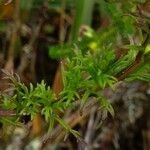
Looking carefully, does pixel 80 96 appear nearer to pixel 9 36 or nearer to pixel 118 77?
pixel 118 77

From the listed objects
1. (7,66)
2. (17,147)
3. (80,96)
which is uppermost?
(80,96)

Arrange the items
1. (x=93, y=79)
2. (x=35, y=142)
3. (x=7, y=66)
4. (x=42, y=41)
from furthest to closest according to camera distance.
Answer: (x=42, y=41)
(x=7, y=66)
(x=35, y=142)
(x=93, y=79)

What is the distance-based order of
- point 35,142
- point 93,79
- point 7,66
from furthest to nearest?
point 7,66, point 35,142, point 93,79

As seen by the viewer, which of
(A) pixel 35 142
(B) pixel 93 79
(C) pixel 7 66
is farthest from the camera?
(C) pixel 7 66

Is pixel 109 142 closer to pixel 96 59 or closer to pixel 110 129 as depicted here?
pixel 110 129

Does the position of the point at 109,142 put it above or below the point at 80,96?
below

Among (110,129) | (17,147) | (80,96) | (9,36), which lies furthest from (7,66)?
(80,96)

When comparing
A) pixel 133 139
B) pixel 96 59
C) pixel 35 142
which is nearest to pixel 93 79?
pixel 96 59

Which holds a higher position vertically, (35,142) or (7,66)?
(7,66)

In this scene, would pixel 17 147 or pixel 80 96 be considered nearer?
pixel 80 96
